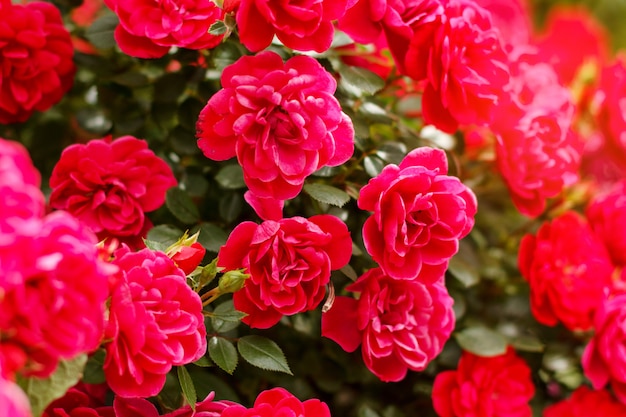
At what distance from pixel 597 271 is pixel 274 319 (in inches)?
18.8

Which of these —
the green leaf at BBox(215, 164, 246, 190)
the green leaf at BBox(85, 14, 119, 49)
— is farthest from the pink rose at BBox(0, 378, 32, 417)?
the green leaf at BBox(85, 14, 119, 49)

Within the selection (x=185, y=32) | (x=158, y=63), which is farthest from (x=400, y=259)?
(x=158, y=63)

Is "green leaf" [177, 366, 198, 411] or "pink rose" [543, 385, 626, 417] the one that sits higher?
"green leaf" [177, 366, 198, 411]

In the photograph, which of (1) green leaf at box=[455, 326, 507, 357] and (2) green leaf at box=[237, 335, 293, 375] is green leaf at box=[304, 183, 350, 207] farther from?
(1) green leaf at box=[455, 326, 507, 357]

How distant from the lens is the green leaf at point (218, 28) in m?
0.66

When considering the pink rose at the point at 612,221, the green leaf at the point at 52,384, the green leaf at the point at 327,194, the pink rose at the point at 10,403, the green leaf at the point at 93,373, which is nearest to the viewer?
the pink rose at the point at 10,403

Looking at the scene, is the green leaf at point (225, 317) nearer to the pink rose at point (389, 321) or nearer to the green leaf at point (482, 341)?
the pink rose at point (389, 321)

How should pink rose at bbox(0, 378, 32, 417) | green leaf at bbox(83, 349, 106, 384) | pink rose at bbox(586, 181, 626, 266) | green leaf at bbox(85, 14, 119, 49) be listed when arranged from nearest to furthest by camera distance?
pink rose at bbox(0, 378, 32, 417), green leaf at bbox(83, 349, 106, 384), green leaf at bbox(85, 14, 119, 49), pink rose at bbox(586, 181, 626, 266)

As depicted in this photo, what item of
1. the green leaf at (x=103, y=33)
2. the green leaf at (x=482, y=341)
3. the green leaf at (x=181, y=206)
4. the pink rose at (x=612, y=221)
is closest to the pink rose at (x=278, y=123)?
the green leaf at (x=181, y=206)

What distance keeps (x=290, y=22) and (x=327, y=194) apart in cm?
18

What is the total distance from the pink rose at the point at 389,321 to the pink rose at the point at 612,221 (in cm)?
33

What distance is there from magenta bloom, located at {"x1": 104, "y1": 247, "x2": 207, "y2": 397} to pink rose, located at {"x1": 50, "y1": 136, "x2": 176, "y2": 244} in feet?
0.56

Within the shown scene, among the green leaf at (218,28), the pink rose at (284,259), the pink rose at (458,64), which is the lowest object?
the pink rose at (284,259)

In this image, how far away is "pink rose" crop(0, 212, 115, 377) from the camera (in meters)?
0.43
